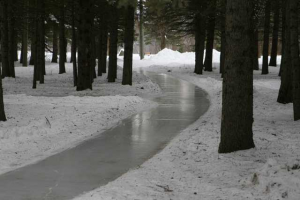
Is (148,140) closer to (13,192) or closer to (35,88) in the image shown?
(13,192)

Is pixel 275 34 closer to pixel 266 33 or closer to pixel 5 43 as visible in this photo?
pixel 266 33

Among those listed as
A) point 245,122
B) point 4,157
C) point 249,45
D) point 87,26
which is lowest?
point 4,157

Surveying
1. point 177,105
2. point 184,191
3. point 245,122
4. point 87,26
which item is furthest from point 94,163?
point 87,26

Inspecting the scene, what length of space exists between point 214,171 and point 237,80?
5.99 ft

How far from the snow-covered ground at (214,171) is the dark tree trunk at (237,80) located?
12.6 inches

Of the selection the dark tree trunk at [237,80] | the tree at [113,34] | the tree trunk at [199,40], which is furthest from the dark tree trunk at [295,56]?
the tree trunk at [199,40]

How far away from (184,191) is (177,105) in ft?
34.4

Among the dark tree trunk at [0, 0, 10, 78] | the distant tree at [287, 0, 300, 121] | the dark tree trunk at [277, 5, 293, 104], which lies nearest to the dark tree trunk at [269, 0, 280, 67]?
the dark tree trunk at [277, 5, 293, 104]

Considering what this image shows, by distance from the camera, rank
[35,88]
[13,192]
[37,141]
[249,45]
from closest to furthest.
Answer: [13,192]
[249,45]
[37,141]
[35,88]

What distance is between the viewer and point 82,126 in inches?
456

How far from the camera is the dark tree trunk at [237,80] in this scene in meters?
7.71

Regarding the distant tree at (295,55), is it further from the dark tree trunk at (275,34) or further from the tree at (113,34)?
the tree at (113,34)

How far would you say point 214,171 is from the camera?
716 centimetres

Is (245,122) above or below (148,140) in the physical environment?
above
